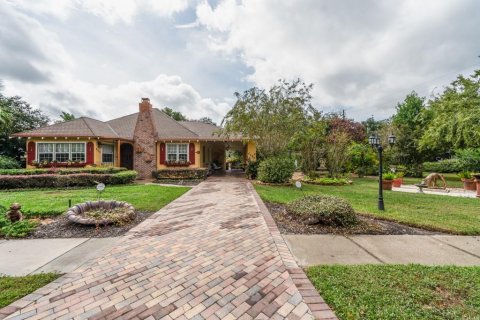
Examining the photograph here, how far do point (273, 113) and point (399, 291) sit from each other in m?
11.6

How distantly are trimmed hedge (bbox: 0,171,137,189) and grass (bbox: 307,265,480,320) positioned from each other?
40.3 ft

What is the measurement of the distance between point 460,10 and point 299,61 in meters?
6.28

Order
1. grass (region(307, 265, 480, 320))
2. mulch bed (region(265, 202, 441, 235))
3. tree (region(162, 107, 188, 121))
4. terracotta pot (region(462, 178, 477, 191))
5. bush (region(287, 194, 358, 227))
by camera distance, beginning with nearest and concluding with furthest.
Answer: grass (region(307, 265, 480, 320)) < mulch bed (region(265, 202, 441, 235)) < bush (region(287, 194, 358, 227)) < terracotta pot (region(462, 178, 477, 191)) < tree (region(162, 107, 188, 121))

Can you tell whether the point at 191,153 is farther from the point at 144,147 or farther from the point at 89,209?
the point at 89,209

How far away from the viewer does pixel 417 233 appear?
Result: 4.77 metres

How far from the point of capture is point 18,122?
2031 centimetres

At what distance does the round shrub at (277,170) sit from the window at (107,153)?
11.3 meters

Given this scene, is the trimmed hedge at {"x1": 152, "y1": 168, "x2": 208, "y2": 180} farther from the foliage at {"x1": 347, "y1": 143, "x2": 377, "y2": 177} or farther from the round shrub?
the foliage at {"x1": 347, "y1": 143, "x2": 377, "y2": 177}

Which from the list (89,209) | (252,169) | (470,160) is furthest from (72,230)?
(470,160)

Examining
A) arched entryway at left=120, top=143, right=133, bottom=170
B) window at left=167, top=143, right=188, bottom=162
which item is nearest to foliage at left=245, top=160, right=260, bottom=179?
window at left=167, top=143, right=188, bottom=162

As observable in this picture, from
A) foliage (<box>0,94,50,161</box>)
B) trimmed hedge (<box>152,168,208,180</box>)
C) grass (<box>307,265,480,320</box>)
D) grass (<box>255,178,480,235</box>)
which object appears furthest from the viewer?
foliage (<box>0,94,50,161</box>)

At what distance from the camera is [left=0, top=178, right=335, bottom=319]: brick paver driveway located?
86.2 inches

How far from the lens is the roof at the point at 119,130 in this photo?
47.1 feet

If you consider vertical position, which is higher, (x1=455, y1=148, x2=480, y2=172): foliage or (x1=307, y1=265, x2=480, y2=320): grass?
(x1=455, y1=148, x2=480, y2=172): foliage
